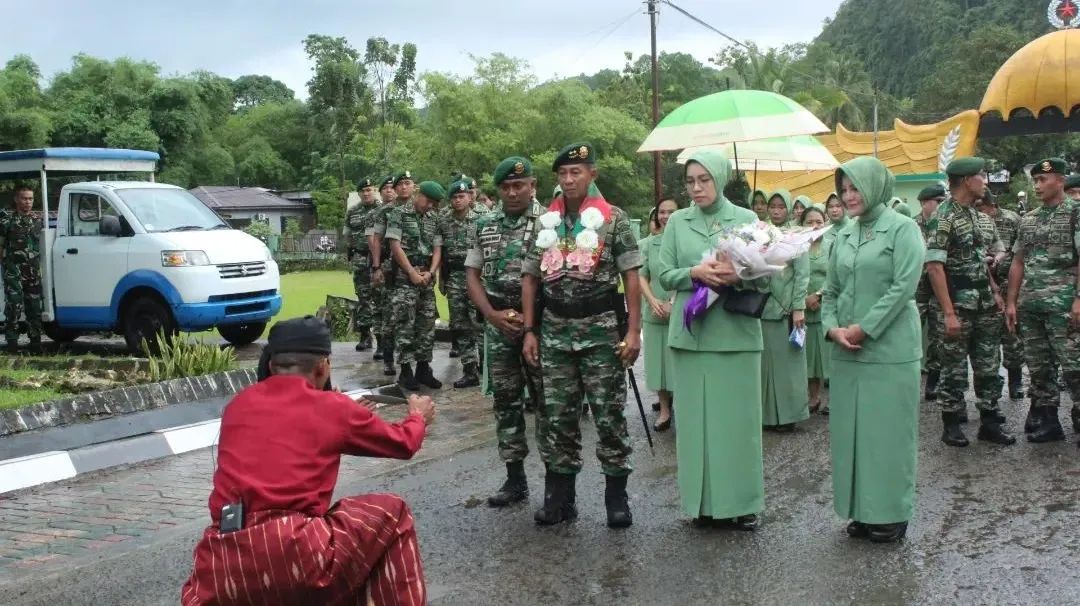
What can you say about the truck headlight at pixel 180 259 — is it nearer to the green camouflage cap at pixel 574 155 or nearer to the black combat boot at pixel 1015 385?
the green camouflage cap at pixel 574 155

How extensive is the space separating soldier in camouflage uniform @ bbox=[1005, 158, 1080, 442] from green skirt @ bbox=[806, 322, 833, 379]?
1.94 meters

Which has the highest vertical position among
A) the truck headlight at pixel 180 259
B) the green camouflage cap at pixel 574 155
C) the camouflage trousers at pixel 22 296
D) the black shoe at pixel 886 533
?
the green camouflage cap at pixel 574 155

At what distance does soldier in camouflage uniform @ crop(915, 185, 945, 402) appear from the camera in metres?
9.81

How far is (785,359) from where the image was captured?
8.73 m

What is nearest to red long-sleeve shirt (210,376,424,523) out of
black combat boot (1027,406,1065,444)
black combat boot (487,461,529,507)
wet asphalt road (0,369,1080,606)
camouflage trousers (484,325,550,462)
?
wet asphalt road (0,369,1080,606)

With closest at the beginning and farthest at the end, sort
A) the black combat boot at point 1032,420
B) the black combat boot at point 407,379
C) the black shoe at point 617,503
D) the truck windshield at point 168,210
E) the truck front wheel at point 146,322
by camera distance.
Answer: the black shoe at point 617,503 → the black combat boot at point 1032,420 → the black combat boot at point 407,379 → the truck front wheel at point 146,322 → the truck windshield at point 168,210

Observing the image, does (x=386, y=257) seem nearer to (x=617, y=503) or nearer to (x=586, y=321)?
(x=586, y=321)

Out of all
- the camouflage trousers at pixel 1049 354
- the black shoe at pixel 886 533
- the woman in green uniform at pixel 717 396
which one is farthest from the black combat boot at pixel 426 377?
the black shoe at pixel 886 533

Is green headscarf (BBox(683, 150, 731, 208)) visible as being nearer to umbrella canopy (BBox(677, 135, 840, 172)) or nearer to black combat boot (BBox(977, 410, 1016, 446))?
black combat boot (BBox(977, 410, 1016, 446))

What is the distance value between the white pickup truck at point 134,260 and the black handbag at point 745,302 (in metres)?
8.00

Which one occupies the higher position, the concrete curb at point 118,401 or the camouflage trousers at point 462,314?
the camouflage trousers at point 462,314

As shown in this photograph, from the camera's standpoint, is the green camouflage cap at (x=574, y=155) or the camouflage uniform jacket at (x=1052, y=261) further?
the camouflage uniform jacket at (x=1052, y=261)

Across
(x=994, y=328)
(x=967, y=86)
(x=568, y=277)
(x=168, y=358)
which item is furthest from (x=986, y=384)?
(x=967, y=86)

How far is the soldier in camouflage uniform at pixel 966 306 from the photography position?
7.91m
